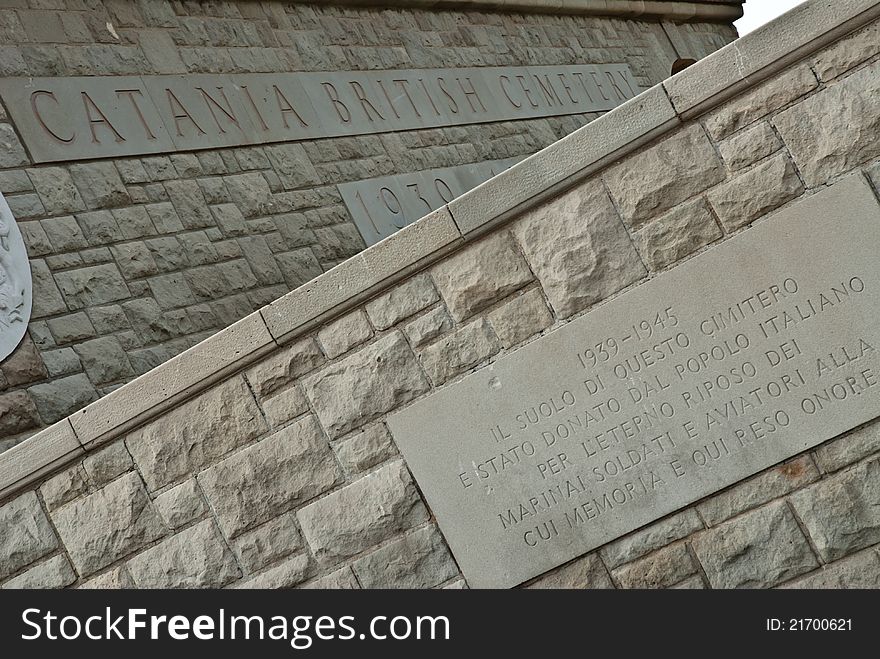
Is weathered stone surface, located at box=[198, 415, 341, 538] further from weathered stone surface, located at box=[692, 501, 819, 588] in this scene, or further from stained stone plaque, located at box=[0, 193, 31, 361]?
stained stone plaque, located at box=[0, 193, 31, 361]

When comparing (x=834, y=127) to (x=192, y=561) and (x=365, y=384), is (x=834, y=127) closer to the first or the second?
(x=365, y=384)

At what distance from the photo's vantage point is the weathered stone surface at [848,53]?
4.03m

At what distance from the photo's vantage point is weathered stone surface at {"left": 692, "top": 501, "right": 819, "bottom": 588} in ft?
13.6

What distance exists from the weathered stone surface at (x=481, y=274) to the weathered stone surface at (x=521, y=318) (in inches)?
2.0

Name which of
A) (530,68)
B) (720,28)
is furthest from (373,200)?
(720,28)

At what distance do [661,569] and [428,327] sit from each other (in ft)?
4.43

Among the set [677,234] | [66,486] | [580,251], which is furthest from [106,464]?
[677,234]

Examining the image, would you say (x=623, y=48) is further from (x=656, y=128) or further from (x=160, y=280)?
(x=656, y=128)

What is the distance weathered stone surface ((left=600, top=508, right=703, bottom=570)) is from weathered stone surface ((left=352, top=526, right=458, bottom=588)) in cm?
66

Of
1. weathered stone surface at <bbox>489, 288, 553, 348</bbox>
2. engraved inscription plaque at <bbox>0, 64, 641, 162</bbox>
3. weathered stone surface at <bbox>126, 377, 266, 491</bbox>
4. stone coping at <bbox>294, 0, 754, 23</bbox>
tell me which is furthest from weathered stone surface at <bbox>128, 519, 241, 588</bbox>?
stone coping at <bbox>294, 0, 754, 23</bbox>

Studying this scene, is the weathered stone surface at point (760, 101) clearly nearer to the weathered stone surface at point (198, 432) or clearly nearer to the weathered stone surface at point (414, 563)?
the weathered stone surface at point (414, 563)
